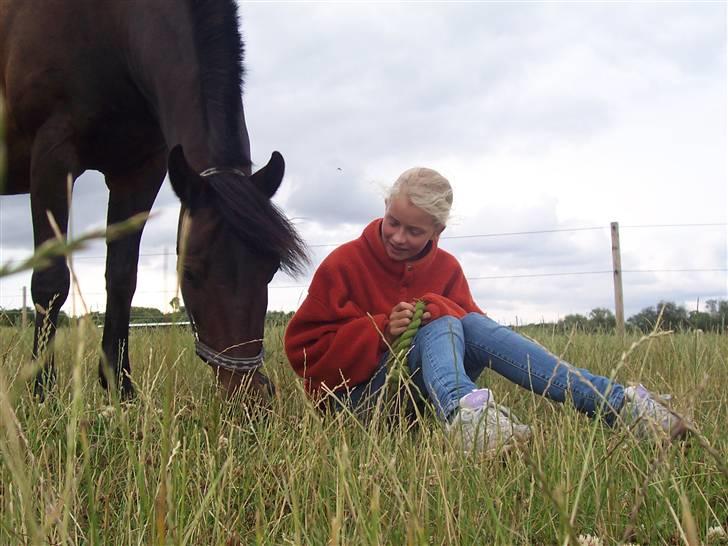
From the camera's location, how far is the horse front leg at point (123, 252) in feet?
14.5

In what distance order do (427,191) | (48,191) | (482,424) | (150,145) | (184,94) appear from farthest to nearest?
(150,145) < (48,191) < (184,94) < (427,191) < (482,424)

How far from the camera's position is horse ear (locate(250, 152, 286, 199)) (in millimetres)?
3361

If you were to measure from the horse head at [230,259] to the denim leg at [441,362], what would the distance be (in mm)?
652

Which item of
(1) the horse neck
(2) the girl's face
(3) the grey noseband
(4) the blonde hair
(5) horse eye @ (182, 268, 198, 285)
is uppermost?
(1) the horse neck

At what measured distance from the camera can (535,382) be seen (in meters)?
2.93

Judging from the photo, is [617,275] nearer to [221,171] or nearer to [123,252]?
[123,252]

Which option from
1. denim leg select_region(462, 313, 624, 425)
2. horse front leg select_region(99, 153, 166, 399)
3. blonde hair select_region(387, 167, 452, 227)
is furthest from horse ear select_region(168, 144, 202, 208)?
horse front leg select_region(99, 153, 166, 399)

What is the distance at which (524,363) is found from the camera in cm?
293

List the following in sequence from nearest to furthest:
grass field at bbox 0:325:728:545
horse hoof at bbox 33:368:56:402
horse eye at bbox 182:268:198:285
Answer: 1. grass field at bbox 0:325:728:545
2. horse hoof at bbox 33:368:56:402
3. horse eye at bbox 182:268:198:285

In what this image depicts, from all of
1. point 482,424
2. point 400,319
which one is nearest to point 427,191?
point 400,319

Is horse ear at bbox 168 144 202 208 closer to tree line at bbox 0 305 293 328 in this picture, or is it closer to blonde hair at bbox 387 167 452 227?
tree line at bbox 0 305 293 328

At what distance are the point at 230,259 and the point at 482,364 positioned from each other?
1.24 metres

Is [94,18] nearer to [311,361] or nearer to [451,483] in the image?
[311,361]

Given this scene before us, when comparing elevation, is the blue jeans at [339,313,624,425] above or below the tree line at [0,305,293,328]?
below
